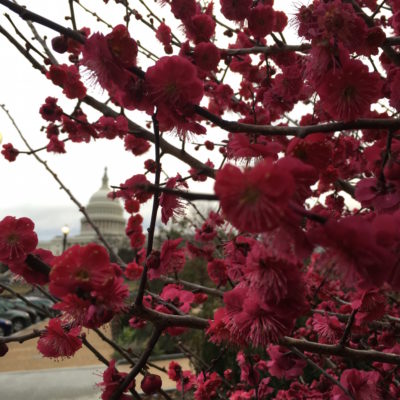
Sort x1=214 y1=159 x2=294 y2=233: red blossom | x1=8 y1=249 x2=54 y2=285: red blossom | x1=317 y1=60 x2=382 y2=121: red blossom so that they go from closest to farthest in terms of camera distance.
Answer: x1=214 y1=159 x2=294 y2=233: red blossom → x1=317 y1=60 x2=382 y2=121: red blossom → x1=8 y1=249 x2=54 y2=285: red blossom

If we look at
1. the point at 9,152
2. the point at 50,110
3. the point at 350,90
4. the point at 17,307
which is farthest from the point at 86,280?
the point at 17,307

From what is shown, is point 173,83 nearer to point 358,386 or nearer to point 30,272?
point 30,272

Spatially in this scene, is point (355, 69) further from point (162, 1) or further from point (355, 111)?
point (162, 1)

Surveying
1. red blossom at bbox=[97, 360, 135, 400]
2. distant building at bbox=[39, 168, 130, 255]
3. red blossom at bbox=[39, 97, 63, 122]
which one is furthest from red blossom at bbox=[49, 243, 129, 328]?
distant building at bbox=[39, 168, 130, 255]

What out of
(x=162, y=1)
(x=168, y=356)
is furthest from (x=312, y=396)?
(x=168, y=356)

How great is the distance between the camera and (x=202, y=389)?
2166mm

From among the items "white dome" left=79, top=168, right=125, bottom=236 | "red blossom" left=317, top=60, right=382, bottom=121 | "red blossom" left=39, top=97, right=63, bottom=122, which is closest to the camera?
"red blossom" left=317, top=60, right=382, bottom=121

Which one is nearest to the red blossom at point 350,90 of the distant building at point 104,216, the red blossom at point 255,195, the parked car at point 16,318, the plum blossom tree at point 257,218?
the plum blossom tree at point 257,218

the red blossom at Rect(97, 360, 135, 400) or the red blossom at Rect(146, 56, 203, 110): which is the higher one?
the red blossom at Rect(146, 56, 203, 110)

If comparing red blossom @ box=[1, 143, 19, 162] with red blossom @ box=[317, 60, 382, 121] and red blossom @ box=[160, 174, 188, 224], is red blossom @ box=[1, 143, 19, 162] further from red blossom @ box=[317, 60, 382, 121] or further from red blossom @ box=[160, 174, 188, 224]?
red blossom @ box=[317, 60, 382, 121]

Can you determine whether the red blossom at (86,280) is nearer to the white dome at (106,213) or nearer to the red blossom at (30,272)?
the red blossom at (30,272)

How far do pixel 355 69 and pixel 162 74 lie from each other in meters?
0.49

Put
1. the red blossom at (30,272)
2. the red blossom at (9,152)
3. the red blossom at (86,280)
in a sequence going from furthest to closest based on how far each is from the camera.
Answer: the red blossom at (9,152) < the red blossom at (30,272) < the red blossom at (86,280)

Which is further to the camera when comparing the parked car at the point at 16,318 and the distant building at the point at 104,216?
the distant building at the point at 104,216
